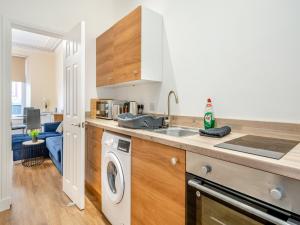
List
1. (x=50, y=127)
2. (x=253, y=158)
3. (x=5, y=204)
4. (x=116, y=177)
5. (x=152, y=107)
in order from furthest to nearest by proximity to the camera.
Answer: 1. (x=50, y=127)
2. (x=152, y=107)
3. (x=5, y=204)
4. (x=116, y=177)
5. (x=253, y=158)

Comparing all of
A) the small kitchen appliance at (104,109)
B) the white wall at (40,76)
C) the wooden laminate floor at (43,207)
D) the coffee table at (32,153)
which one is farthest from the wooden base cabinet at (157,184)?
the white wall at (40,76)

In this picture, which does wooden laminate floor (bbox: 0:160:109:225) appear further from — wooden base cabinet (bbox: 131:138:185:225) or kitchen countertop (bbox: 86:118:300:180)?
kitchen countertop (bbox: 86:118:300:180)

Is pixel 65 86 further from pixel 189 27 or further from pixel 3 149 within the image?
pixel 189 27

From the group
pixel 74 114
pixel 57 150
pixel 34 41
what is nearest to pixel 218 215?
pixel 74 114

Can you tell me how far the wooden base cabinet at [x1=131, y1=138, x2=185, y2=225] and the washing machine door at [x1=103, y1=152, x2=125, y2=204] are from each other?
16 centimetres

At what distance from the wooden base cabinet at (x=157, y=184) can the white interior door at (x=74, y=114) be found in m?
0.77

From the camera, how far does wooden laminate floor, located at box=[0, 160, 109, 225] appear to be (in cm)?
178

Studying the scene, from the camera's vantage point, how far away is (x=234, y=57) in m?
1.44

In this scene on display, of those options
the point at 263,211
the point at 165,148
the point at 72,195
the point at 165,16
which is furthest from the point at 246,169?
the point at 72,195

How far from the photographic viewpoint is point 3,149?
204 cm

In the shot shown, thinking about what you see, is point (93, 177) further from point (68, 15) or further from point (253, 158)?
point (68, 15)

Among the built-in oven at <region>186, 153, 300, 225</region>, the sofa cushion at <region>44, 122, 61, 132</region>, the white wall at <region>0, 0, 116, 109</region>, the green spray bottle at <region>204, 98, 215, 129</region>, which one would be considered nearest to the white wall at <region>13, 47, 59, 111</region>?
the sofa cushion at <region>44, 122, 61, 132</region>

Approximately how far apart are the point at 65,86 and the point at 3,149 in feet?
3.23

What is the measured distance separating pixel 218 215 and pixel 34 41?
227 inches
